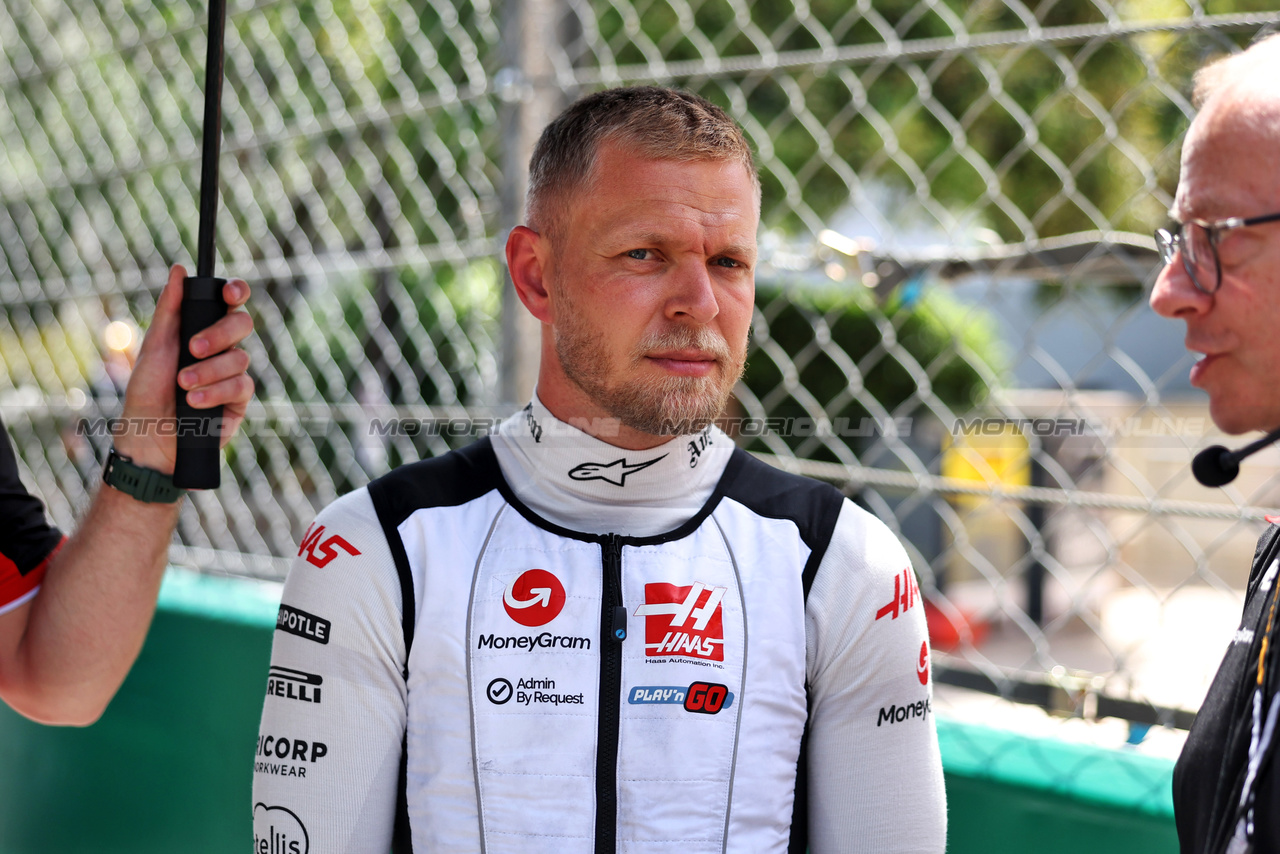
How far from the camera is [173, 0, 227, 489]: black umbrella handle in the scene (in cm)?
146

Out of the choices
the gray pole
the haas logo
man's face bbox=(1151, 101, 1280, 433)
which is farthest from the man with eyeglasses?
the gray pole

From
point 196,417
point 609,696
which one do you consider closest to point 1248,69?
point 609,696

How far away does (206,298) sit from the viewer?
5.11 feet

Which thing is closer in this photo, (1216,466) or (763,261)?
(1216,466)

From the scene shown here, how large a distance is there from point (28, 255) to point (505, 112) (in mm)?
3067

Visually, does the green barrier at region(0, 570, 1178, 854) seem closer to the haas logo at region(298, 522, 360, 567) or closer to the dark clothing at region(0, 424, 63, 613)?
the dark clothing at region(0, 424, 63, 613)

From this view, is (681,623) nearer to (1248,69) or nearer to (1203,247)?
Answer: (1203,247)

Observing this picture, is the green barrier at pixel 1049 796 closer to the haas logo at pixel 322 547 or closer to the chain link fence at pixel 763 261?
the chain link fence at pixel 763 261

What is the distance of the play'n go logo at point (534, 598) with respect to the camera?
1505 millimetres

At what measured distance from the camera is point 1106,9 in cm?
180

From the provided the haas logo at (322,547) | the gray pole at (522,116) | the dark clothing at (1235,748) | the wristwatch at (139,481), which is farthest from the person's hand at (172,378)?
the dark clothing at (1235,748)

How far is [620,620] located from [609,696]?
99mm

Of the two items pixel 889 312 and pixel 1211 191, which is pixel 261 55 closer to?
pixel 889 312

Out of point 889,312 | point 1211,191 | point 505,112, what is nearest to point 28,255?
point 505,112
